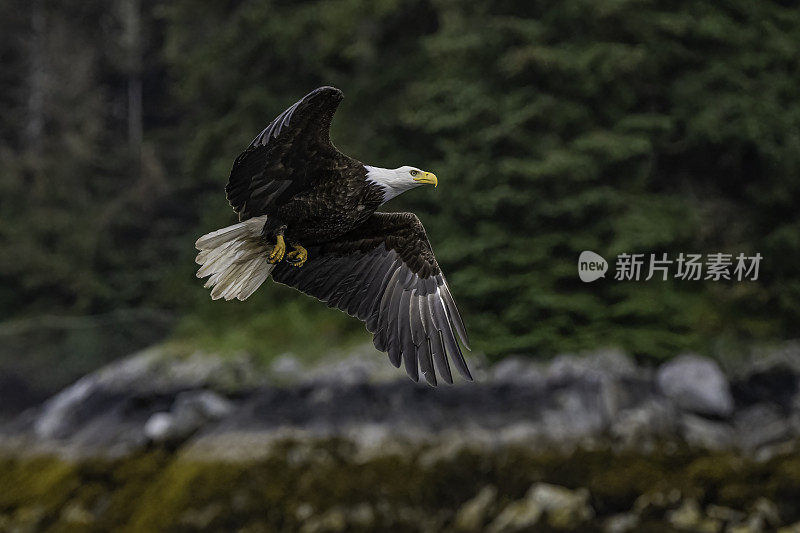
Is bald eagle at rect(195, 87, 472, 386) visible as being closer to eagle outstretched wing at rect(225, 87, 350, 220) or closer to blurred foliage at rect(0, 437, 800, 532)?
eagle outstretched wing at rect(225, 87, 350, 220)

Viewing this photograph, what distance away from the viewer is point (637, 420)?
10.0 m

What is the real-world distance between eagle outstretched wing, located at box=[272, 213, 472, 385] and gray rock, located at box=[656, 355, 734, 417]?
525 cm

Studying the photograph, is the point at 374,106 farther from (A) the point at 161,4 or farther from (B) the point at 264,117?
Result: (A) the point at 161,4

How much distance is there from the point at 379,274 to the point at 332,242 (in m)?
0.30

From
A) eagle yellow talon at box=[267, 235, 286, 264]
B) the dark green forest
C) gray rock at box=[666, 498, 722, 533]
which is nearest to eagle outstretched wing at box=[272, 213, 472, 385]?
eagle yellow talon at box=[267, 235, 286, 264]

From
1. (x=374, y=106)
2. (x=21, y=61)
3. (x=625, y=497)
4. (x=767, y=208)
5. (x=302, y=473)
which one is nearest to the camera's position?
(x=625, y=497)

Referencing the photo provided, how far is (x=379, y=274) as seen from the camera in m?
5.64

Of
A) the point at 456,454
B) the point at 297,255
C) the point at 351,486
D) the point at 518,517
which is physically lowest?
the point at 518,517

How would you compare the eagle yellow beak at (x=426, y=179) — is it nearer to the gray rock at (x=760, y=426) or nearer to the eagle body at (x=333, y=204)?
the eagle body at (x=333, y=204)

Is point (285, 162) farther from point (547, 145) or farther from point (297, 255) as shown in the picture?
point (547, 145)

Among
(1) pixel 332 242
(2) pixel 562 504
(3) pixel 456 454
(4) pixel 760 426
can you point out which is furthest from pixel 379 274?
(4) pixel 760 426

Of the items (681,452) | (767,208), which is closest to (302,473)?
(681,452)

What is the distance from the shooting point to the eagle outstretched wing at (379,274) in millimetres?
5484

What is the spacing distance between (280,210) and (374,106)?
787 cm
